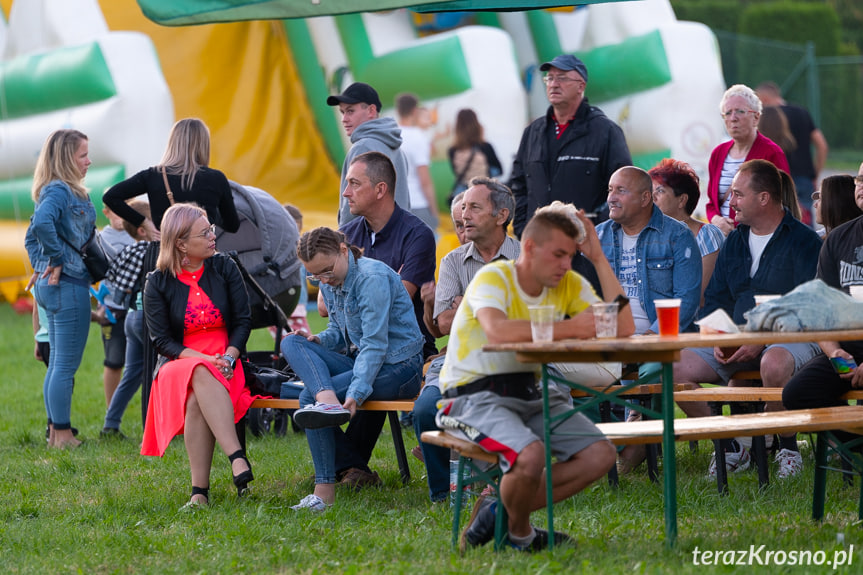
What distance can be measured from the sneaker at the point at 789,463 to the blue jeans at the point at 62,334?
13.6 ft

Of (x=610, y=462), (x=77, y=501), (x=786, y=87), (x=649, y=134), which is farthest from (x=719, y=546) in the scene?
(x=786, y=87)

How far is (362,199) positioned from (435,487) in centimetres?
150

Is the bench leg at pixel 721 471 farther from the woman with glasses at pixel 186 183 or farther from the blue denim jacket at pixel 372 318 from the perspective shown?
→ the woman with glasses at pixel 186 183

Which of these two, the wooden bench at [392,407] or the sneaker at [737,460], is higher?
the wooden bench at [392,407]

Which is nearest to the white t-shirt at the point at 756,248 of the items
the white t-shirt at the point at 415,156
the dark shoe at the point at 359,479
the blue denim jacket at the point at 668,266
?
the blue denim jacket at the point at 668,266

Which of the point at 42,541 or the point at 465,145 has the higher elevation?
the point at 465,145

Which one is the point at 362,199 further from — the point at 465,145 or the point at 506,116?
the point at 506,116

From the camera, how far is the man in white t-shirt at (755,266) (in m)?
5.69

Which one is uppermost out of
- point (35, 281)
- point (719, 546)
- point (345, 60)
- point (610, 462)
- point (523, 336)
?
point (345, 60)

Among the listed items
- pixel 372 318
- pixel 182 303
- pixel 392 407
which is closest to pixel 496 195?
pixel 372 318

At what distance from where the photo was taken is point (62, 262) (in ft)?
23.2

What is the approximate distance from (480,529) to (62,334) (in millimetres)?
3859

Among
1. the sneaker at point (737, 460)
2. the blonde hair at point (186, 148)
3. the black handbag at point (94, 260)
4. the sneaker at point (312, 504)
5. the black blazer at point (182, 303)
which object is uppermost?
the blonde hair at point (186, 148)

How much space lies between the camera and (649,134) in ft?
43.8
